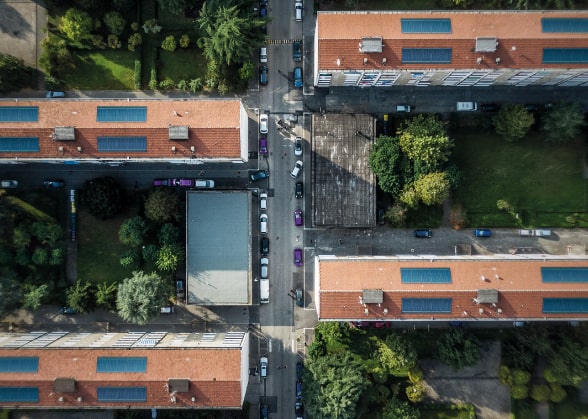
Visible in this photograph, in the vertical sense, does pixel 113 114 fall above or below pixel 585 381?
above

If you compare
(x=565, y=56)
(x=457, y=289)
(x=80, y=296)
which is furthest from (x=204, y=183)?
(x=565, y=56)

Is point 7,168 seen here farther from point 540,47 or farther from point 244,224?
point 540,47

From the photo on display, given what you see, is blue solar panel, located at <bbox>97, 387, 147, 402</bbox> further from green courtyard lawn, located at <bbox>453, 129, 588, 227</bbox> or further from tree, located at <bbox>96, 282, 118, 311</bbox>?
green courtyard lawn, located at <bbox>453, 129, 588, 227</bbox>

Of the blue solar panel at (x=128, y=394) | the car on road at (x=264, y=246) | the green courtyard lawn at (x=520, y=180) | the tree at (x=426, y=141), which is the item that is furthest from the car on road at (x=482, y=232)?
the blue solar panel at (x=128, y=394)

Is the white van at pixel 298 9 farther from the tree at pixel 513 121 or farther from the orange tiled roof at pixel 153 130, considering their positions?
the tree at pixel 513 121

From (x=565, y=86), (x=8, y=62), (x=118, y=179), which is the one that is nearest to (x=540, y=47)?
(x=565, y=86)
